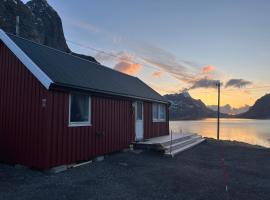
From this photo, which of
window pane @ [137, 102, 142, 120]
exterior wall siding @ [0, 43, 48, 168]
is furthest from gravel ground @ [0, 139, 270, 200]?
window pane @ [137, 102, 142, 120]

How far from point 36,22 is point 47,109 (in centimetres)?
4272

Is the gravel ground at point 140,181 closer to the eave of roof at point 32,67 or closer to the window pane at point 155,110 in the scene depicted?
the eave of roof at point 32,67

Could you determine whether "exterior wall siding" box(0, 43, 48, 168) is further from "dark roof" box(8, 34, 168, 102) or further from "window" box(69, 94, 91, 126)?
"window" box(69, 94, 91, 126)

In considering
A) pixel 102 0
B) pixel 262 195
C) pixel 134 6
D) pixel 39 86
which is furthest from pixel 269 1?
pixel 39 86

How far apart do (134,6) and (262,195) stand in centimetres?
1613

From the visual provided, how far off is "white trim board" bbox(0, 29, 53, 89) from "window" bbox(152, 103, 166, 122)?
10394 mm

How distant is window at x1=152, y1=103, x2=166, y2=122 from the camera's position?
19.4 metres

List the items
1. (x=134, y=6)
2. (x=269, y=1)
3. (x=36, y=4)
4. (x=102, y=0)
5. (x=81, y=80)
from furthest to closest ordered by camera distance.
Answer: (x=36, y=4)
(x=134, y=6)
(x=102, y=0)
(x=269, y=1)
(x=81, y=80)

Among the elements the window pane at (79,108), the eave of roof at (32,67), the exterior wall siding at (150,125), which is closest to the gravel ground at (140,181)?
the window pane at (79,108)

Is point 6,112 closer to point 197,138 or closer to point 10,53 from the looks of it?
point 10,53

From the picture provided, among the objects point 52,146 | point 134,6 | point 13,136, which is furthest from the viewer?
point 134,6

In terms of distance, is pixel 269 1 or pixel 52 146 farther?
pixel 269 1

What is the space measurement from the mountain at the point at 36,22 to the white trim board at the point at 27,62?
25525 mm

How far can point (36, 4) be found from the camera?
54656mm
